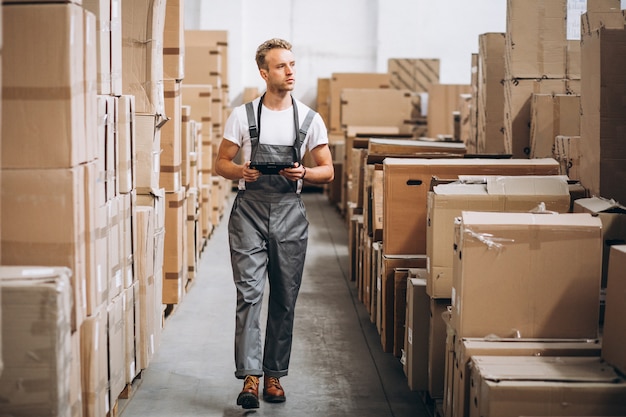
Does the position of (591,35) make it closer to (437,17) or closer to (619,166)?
(619,166)

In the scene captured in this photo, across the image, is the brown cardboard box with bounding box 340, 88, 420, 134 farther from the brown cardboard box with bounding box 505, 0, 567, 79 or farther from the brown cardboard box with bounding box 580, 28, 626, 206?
the brown cardboard box with bounding box 580, 28, 626, 206

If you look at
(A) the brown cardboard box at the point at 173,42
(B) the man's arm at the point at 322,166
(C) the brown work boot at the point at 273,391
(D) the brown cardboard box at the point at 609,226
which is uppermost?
(A) the brown cardboard box at the point at 173,42

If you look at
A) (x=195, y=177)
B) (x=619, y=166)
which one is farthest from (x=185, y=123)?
(x=619, y=166)

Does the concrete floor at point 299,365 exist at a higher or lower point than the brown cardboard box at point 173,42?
lower

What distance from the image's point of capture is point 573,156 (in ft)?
16.3

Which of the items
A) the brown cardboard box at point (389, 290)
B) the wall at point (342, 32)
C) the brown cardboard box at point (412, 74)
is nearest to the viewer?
the brown cardboard box at point (389, 290)

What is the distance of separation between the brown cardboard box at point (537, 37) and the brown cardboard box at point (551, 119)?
0.23 m

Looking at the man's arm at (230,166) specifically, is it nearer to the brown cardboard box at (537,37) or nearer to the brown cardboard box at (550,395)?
the brown cardboard box at (550,395)

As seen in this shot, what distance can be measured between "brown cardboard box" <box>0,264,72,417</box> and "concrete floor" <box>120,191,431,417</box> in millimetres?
1370

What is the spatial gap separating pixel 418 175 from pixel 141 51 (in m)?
1.66

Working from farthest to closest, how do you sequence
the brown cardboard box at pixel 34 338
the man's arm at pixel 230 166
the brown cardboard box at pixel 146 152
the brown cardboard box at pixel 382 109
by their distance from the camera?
the brown cardboard box at pixel 382 109, the brown cardboard box at pixel 146 152, the man's arm at pixel 230 166, the brown cardboard box at pixel 34 338

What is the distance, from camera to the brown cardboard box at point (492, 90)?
6.36 meters

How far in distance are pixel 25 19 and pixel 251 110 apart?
4.68 ft

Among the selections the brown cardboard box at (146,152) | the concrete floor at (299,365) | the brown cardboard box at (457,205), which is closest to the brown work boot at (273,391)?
the concrete floor at (299,365)
